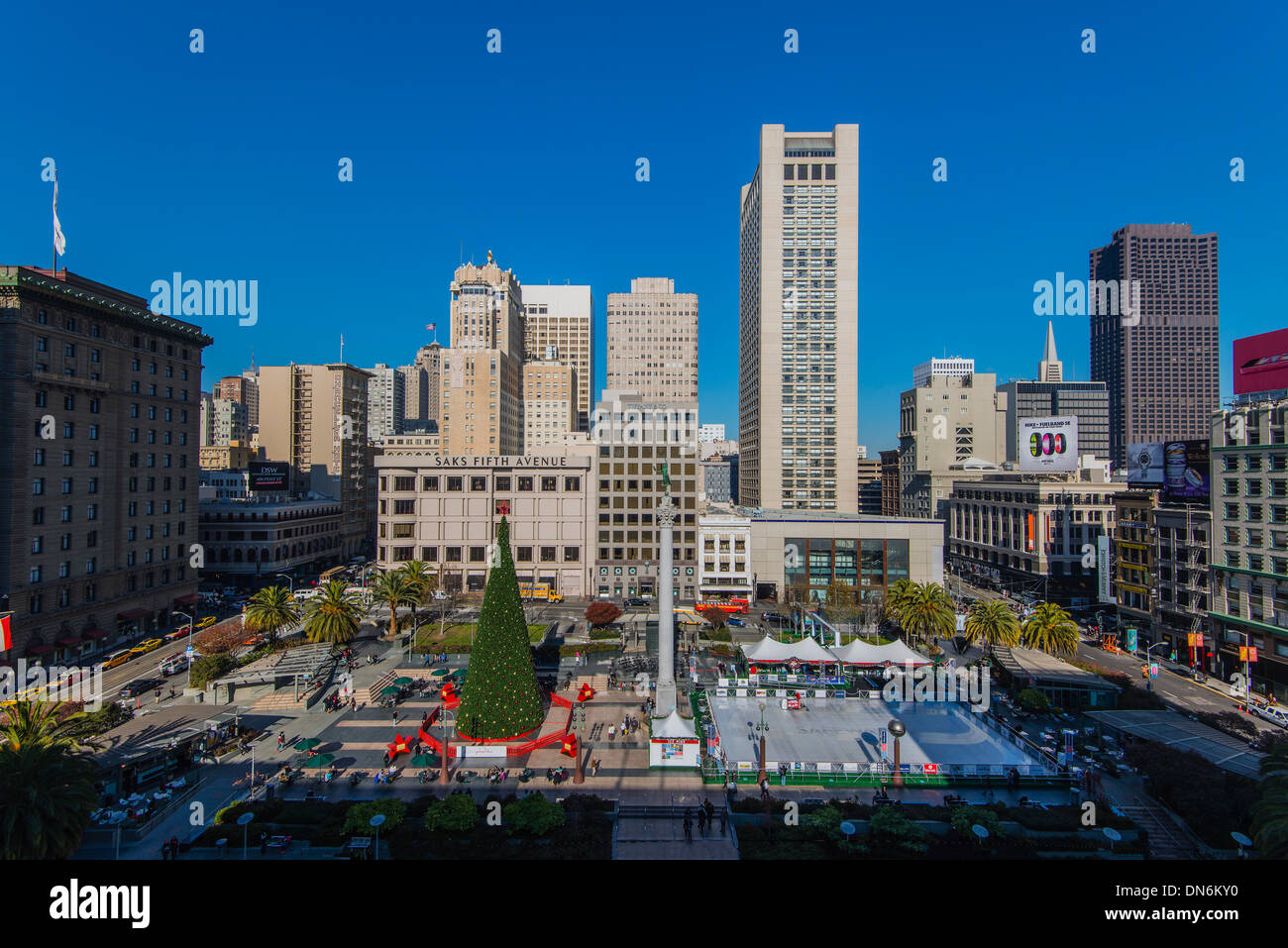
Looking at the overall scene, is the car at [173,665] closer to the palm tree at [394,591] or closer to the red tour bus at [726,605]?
the palm tree at [394,591]

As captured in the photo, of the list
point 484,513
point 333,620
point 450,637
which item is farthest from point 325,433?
point 333,620

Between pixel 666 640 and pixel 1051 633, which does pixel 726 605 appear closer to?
pixel 1051 633

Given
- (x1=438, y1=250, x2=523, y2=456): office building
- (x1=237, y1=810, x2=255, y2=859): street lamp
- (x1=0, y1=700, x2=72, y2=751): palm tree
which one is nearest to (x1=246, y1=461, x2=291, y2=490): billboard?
(x1=438, y1=250, x2=523, y2=456): office building

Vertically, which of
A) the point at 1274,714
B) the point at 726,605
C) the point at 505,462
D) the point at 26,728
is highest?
the point at 505,462

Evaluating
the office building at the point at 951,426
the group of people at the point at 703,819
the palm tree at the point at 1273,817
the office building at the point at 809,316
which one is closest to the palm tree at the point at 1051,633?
the palm tree at the point at 1273,817

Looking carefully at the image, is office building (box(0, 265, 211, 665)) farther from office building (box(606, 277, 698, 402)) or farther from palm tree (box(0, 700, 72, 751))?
office building (box(606, 277, 698, 402))
